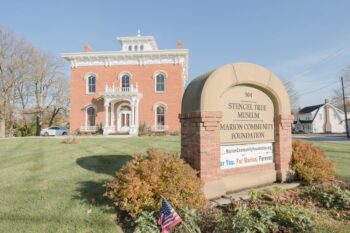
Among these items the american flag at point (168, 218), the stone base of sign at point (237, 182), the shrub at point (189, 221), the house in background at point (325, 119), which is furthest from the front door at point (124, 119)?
the house in background at point (325, 119)

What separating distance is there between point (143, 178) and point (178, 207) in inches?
32.6

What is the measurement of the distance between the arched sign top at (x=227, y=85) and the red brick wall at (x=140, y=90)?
69.1 ft

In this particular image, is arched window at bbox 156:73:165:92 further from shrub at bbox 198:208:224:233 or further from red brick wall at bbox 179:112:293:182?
shrub at bbox 198:208:224:233

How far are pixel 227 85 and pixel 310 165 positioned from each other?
3.39 metres

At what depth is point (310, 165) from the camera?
6.12m

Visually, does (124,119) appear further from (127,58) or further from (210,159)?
(210,159)

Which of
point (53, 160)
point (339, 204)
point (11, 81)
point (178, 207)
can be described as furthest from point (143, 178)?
point (11, 81)

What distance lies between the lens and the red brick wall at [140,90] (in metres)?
27.3

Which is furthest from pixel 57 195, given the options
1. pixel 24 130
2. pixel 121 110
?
pixel 24 130

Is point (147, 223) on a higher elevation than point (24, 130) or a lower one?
lower

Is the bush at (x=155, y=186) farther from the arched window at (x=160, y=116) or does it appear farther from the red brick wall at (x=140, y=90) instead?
the arched window at (x=160, y=116)

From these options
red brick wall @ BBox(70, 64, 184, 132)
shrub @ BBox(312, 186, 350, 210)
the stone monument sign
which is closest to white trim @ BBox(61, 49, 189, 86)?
red brick wall @ BBox(70, 64, 184, 132)

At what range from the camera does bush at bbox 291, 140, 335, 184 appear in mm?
5910

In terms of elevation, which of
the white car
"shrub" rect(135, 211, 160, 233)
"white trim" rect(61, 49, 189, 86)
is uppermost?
"white trim" rect(61, 49, 189, 86)
